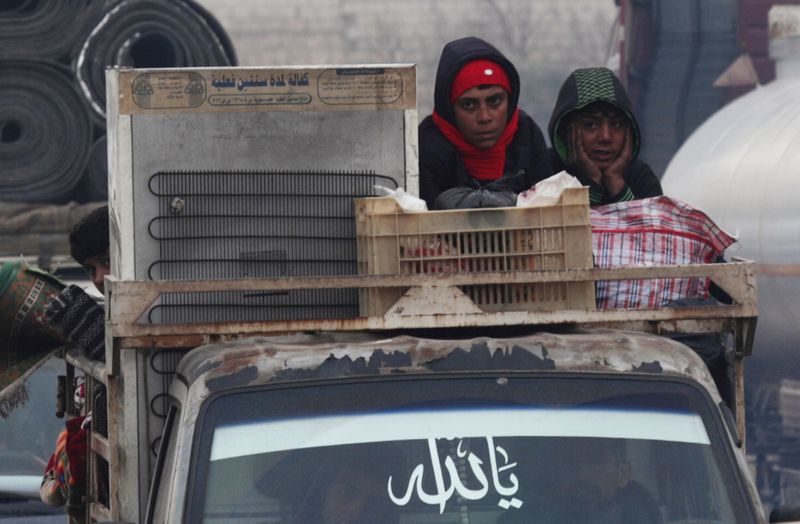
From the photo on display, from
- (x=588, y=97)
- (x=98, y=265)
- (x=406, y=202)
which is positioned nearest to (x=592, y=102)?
(x=588, y=97)

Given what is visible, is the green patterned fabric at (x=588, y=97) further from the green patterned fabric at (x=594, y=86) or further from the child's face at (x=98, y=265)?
the child's face at (x=98, y=265)

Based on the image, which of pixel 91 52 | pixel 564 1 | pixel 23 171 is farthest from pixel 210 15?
pixel 564 1

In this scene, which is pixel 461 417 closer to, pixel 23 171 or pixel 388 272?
pixel 388 272

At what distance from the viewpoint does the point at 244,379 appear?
3602 mm

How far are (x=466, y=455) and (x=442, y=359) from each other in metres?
0.25

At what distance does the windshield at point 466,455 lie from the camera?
3.43 meters

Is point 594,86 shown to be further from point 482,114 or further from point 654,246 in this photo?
point 654,246

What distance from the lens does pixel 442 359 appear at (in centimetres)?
363

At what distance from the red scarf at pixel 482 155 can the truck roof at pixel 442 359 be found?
132 cm

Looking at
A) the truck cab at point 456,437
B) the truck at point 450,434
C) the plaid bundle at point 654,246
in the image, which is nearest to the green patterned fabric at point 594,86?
the plaid bundle at point 654,246

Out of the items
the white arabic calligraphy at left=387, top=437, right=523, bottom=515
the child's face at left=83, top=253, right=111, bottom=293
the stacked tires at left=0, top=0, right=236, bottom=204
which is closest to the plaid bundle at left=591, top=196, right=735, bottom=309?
the white arabic calligraphy at left=387, top=437, right=523, bottom=515

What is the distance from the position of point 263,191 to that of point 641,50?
12747 millimetres

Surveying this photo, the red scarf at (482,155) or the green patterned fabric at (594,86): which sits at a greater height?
the green patterned fabric at (594,86)

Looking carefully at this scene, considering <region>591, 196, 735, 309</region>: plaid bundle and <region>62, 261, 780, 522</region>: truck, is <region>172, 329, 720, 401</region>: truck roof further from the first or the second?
<region>591, 196, 735, 309</region>: plaid bundle
